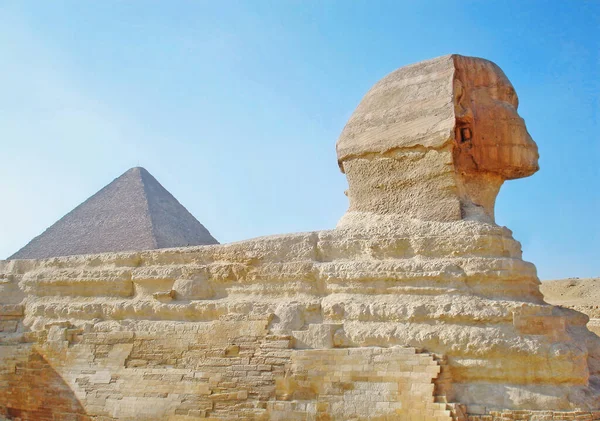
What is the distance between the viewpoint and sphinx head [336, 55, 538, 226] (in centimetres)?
703

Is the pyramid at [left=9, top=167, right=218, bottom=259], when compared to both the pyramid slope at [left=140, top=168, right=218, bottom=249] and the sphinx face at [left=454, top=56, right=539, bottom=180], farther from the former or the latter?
the sphinx face at [left=454, top=56, right=539, bottom=180]

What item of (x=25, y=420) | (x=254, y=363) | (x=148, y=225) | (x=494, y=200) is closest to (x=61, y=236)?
(x=148, y=225)

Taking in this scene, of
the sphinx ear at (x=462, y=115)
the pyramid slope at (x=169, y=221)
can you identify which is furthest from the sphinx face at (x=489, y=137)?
the pyramid slope at (x=169, y=221)

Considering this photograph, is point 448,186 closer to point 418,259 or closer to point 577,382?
point 418,259

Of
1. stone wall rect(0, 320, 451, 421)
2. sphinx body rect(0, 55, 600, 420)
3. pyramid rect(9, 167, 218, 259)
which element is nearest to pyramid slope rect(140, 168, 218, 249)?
pyramid rect(9, 167, 218, 259)

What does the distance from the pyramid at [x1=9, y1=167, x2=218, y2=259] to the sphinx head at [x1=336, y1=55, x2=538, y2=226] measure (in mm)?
8514

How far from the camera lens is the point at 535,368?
5875mm

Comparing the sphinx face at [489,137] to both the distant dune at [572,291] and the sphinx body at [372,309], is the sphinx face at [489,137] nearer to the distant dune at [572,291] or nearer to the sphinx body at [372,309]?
the sphinx body at [372,309]

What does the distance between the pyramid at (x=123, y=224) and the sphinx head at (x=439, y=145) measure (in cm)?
851

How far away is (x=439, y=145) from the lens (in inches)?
275

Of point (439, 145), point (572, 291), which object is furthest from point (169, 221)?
point (572, 291)

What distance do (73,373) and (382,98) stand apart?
523 centimetres

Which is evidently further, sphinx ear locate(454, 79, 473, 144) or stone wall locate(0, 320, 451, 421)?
sphinx ear locate(454, 79, 473, 144)

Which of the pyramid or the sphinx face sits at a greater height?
the pyramid
